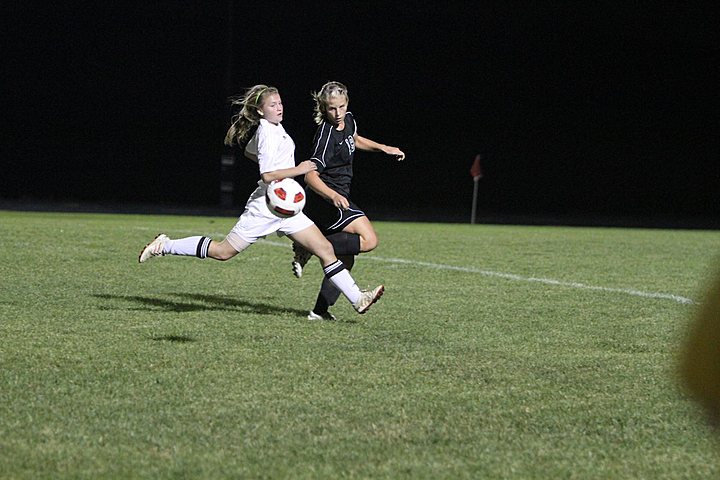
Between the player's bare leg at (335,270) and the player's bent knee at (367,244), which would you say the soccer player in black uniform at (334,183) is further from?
the player's bare leg at (335,270)

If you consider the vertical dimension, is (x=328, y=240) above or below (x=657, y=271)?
above

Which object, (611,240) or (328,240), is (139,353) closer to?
(328,240)

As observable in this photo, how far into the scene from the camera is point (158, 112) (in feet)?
107

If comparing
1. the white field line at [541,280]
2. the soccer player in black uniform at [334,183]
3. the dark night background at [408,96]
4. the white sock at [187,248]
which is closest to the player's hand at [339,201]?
the soccer player in black uniform at [334,183]

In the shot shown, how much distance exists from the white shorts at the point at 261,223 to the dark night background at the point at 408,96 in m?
24.0

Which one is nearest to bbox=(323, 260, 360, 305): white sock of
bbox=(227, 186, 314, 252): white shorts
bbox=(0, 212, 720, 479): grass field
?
bbox=(0, 212, 720, 479): grass field

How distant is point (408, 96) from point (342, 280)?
26.5 m

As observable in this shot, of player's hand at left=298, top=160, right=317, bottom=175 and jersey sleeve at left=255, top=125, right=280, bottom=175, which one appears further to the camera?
jersey sleeve at left=255, top=125, right=280, bottom=175

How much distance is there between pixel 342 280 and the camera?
23.2 ft

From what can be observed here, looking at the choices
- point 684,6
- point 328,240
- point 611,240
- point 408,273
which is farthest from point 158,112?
point 328,240

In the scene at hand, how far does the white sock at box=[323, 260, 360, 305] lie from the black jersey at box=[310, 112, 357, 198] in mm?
550

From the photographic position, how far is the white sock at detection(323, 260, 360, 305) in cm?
706

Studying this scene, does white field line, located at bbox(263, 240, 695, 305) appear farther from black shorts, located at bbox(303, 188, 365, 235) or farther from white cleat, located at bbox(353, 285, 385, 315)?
black shorts, located at bbox(303, 188, 365, 235)

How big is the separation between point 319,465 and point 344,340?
2.78 m
